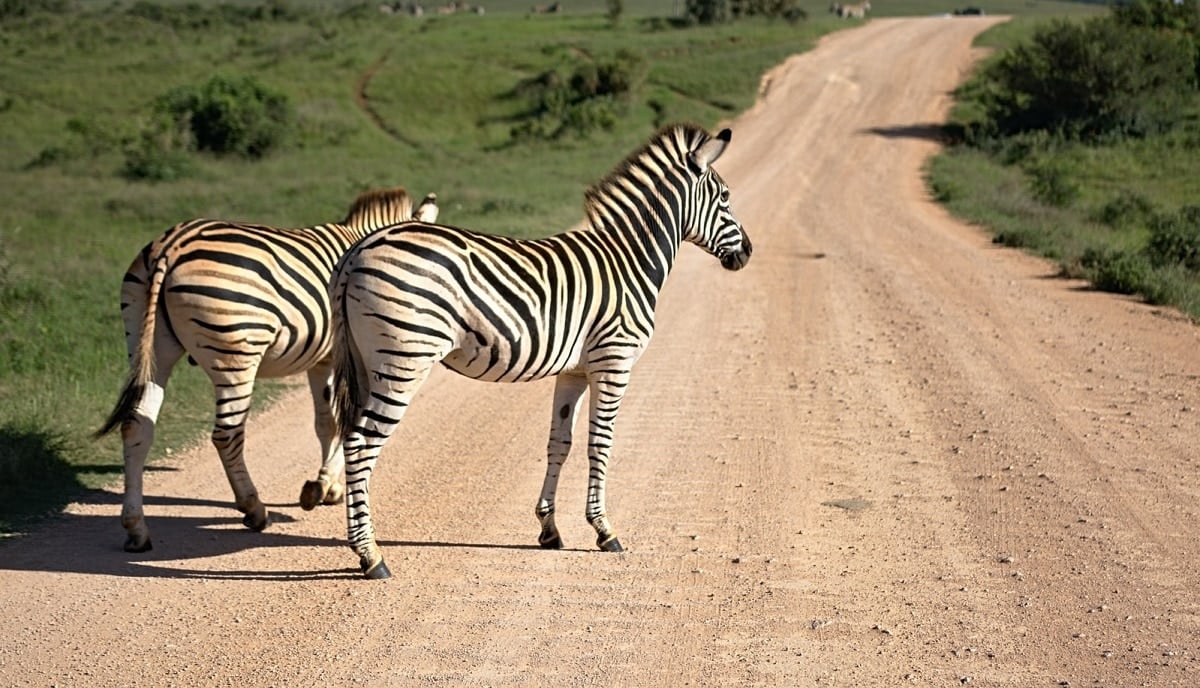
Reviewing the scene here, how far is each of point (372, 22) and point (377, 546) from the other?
66.0m

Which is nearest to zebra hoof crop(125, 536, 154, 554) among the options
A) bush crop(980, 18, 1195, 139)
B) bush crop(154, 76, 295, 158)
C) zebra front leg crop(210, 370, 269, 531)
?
zebra front leg crop(210, 370, 269, 531)

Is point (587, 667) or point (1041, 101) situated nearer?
point (587, 667)

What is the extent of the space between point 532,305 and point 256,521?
2241 millimetres

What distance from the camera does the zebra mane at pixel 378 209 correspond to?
8.33 meters

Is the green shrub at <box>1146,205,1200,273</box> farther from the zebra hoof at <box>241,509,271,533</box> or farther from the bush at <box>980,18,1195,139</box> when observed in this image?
the bush at <box>980,18,1195,139</box>

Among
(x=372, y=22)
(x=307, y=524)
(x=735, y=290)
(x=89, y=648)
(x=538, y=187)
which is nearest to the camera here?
(x=89, y=648)

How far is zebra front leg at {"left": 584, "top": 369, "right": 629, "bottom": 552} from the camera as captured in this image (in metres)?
6.82

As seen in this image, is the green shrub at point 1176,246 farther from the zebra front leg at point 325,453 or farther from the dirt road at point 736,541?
the zebra front leg at point 325,453

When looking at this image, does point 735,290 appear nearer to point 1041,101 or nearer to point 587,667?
point 587,667

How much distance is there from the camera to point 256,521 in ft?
24.0

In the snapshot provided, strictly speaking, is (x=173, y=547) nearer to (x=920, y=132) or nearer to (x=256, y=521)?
(x=256, y=521)

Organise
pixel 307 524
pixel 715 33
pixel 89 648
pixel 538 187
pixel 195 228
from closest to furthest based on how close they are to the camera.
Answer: pixel 89 648
pixel 195 228
pixel 307 524
pixel 538 187
pixel 715 33

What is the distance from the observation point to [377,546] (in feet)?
21.9

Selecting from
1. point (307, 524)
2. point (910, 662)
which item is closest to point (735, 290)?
point (307, 524)
